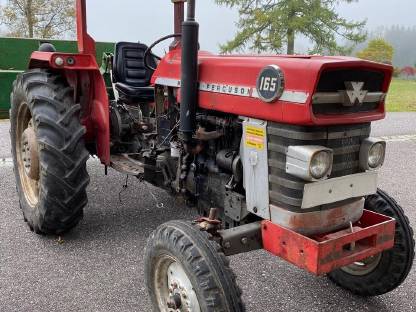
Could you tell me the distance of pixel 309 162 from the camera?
1.94 meters

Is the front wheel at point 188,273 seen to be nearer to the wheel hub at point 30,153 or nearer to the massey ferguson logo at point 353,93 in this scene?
the massey ferguson logo at point 353,93

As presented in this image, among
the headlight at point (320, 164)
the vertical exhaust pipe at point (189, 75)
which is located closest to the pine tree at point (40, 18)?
the vertical exhaust pipe at point (189, 75)

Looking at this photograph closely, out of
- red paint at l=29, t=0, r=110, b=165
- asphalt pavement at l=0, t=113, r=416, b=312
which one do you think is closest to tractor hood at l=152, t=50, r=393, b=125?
asphalt pavement at l=0, t=113, r=416, b=312

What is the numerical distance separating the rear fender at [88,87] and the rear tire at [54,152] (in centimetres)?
15

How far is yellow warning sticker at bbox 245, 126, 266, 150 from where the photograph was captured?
7.18 ft

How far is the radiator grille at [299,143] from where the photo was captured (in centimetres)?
204

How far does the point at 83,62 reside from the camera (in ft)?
11.3

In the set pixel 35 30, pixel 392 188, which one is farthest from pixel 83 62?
pixel 35 30

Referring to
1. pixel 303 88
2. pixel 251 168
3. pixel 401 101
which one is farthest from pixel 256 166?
pixel 401 101

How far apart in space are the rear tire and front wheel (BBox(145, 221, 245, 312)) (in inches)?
43.3

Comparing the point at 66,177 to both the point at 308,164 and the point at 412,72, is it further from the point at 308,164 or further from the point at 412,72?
the point at 412,72

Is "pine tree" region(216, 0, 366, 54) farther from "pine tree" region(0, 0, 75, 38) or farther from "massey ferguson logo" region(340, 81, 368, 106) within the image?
"massey ferguson logo" region(340, 81, 368, 106)

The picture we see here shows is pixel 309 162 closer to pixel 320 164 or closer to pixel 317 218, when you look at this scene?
pixel 320 164

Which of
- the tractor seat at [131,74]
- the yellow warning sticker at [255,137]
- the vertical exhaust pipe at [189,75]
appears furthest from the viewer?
the tractor seat at [131,74]
